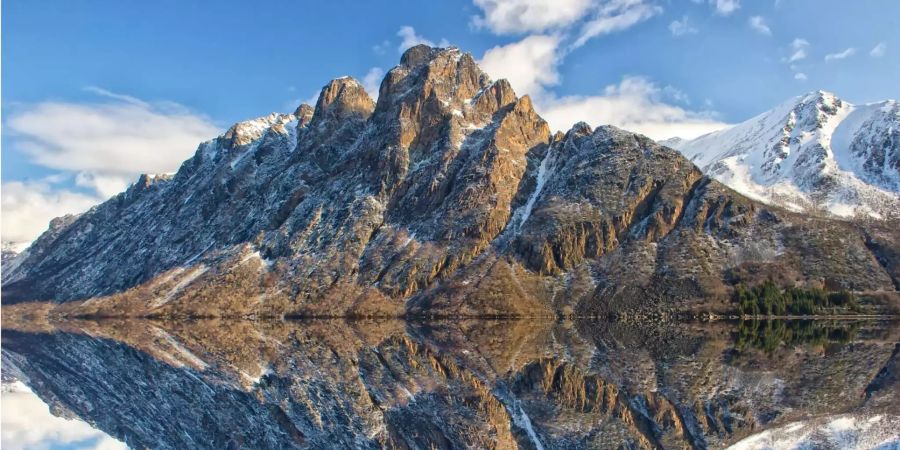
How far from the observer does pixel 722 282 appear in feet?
554

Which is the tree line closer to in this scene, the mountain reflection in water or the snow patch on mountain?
the mountain reflection in water

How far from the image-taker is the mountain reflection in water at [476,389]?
44656mm

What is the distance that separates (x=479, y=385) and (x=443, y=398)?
6.19 m

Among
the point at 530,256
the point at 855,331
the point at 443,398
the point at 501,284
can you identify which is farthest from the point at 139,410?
the point at 530,256

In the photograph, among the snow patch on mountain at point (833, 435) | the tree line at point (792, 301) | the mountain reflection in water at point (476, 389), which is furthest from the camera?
the tree line at point (792, 301)

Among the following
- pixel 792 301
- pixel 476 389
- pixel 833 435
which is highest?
pixel 476 389

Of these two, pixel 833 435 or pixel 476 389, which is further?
pixel 476 389

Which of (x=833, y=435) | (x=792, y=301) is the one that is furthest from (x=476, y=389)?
(x=792, y=301)

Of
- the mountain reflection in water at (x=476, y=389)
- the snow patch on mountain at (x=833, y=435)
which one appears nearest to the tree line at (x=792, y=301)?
the mountain reflection in water at (x=476, y=389)

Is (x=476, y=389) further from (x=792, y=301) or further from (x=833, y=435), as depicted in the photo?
(x=792, y=301)

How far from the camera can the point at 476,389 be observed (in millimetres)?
59188

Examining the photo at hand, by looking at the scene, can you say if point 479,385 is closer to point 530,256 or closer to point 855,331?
point 855,331

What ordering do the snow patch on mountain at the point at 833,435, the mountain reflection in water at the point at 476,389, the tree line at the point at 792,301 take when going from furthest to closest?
1. the tree line at the point at 792,301
2. the mountain reflection in water at the point at 476,389
3. the snow patch on mountain at the point at 833,435

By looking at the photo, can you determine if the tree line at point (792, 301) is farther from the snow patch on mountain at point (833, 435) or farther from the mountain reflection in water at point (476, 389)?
the snow patch on mountain at point (833, 435)
